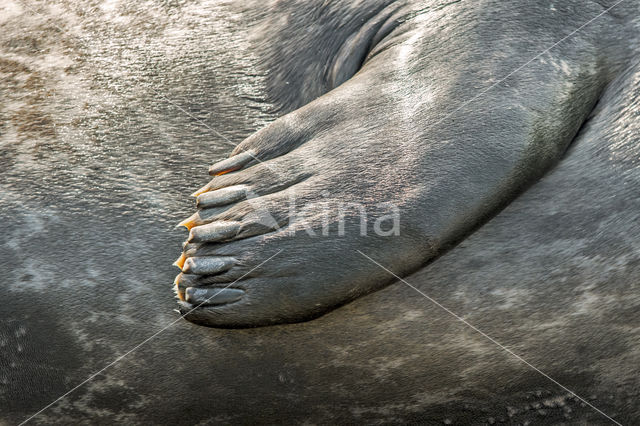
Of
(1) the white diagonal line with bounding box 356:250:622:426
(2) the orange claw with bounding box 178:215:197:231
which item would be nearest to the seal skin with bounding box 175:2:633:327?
(2) the orange claw with bounding box 178:215:197:231

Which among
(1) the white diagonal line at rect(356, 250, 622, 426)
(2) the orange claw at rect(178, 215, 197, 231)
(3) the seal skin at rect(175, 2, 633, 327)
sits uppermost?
(3) the seal skin at rect(175, 2, 633, 327)

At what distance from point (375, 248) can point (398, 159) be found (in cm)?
25

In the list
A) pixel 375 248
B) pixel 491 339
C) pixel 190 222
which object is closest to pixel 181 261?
pixel 190 222

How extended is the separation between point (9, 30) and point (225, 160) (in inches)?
48.3

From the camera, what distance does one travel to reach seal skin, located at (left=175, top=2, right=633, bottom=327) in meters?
1.71

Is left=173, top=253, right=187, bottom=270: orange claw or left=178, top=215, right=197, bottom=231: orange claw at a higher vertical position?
left=178, top=215, right=197, bottom=231: orange claw

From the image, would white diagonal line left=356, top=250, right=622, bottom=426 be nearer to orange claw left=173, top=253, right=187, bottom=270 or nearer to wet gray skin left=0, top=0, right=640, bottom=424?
wet gray skin left=0, top=0, right=640, bottom=424

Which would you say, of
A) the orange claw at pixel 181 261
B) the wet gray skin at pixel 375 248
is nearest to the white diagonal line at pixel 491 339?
the wet gray skin at pixel 375 248

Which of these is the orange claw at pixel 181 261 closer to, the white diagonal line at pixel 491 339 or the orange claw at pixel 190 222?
the orange claw at pixel 190 222

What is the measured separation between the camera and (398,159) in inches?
71.2

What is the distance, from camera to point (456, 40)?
6.79ft

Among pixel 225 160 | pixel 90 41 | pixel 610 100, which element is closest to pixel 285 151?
pixel 225 160

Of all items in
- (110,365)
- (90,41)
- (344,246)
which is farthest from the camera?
(90,41)

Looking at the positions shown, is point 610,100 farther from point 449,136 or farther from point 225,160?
point 225,160
